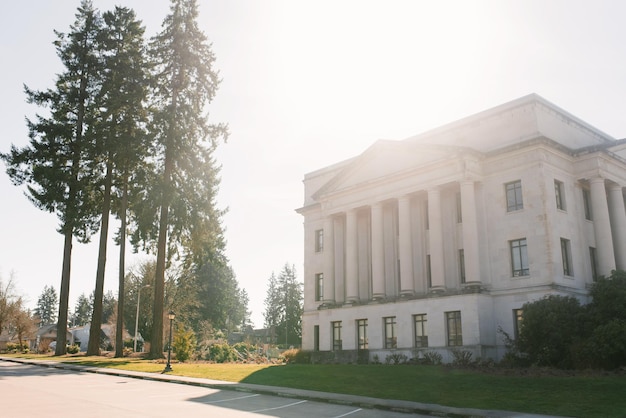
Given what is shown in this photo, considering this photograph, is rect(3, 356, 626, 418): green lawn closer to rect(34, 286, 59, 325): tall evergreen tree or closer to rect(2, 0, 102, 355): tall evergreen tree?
rect(2, 0, 102, 355): tall evergreen tree

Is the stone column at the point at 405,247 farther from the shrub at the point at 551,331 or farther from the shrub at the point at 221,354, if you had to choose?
the shrub at the point at 221,354

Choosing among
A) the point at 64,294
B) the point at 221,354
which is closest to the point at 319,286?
the point at 221,354

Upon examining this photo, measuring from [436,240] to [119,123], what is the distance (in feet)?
80.1

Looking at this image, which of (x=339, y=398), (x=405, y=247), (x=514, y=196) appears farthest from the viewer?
(x=405, y=247)

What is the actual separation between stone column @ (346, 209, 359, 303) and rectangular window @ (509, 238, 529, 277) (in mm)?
11428

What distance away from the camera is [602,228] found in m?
33.2

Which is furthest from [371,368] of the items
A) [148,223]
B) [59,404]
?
[148,223]

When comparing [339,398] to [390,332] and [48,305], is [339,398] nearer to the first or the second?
[390,332]

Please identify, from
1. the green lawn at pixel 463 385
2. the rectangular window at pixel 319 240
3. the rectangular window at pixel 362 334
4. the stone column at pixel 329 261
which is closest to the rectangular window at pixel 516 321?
the green lawn at pixel 463 385

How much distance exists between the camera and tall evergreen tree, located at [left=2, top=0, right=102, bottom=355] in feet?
137

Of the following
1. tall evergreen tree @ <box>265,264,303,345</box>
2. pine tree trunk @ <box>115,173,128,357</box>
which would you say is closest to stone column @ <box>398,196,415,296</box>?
pine tree trunk @ <box>115,173,128,357</box>

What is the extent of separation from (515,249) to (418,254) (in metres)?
6.94

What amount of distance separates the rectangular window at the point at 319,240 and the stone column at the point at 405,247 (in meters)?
10.0

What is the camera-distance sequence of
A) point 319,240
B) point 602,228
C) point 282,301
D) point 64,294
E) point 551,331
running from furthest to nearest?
point 282,301
point 319,240
point 64,294
point 602,228
point 551,331
